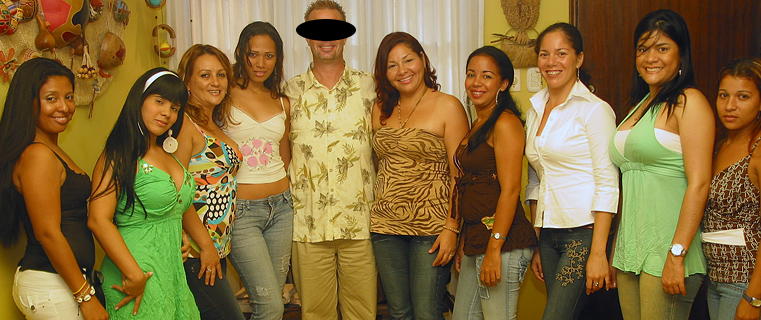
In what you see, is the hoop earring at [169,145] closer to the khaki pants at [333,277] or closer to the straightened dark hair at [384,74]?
the khaki pants at [333,277]

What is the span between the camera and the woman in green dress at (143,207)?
5.55 feet

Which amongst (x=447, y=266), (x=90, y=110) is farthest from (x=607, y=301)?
(x=90, y=110)

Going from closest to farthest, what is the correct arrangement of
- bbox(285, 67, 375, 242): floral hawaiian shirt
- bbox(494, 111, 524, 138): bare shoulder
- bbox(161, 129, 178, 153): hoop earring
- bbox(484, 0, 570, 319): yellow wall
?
bbox(161, 129, 178, 153): hoop earring
bbox(494, 111, 524, 138): bare shoulder
bbox(285, 67, 375, 242): floral hawaiian shirt
bbox(484, 0, 570, 319): yellow wall

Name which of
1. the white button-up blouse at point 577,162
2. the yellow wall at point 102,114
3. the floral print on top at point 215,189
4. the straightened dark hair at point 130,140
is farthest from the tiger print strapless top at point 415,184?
the yellow wall at point 102,114

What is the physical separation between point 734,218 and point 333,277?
1599 millimetres

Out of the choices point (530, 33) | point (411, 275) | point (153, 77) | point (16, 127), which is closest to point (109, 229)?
point (16, 127)

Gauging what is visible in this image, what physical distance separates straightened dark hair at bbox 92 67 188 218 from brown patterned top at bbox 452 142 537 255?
3.62 ft

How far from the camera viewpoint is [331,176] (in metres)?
2.39

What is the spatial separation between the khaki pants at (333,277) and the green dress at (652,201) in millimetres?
1123

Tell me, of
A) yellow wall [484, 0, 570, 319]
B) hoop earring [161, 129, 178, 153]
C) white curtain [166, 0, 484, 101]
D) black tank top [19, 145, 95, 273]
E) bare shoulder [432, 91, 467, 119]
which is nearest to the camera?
black tank top [19, 145, 95, 273]

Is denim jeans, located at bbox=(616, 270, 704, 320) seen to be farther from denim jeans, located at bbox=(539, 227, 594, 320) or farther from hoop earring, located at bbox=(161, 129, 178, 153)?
hoop earring, located at bbox=(161, 129, 178, 153)

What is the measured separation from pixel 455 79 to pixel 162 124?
6.22 feet

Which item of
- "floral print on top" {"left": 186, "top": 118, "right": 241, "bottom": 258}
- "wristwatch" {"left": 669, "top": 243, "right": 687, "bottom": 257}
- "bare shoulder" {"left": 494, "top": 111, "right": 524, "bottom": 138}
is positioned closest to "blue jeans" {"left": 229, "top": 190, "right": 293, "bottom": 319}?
"floral print on top" {"left": 186, "top": 118, "right": 241, "bottom": 258}

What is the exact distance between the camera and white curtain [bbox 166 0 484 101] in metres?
3.22
